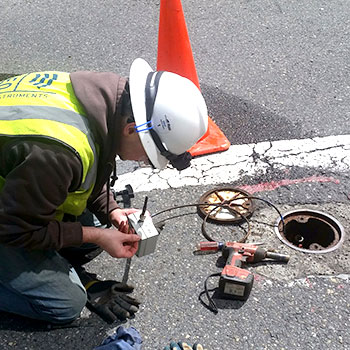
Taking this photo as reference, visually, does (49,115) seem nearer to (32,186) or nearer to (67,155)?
(67,155)

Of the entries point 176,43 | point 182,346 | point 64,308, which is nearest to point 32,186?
point 64,308

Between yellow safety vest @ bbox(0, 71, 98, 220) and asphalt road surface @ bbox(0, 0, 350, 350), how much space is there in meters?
0.82

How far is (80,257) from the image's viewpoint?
299 centimetres

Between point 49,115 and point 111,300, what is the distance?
3.47 ft

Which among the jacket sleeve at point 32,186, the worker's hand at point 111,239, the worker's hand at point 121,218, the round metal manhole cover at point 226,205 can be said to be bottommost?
the round metal manhole cover at point 226,205

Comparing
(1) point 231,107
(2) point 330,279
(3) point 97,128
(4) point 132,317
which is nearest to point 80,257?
(4) point 132,317

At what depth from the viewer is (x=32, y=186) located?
2135mm

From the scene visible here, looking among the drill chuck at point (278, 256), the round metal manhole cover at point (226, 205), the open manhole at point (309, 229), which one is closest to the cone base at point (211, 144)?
the round metal manhole cover at point (226, 205)

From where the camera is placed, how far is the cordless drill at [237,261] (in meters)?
2.68

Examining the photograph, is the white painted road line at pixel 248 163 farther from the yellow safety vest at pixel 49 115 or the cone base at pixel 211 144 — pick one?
the yellow safety vest at pixel 49 115

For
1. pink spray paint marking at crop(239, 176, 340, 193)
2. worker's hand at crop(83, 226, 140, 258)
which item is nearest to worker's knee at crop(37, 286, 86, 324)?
worker's hand at crop(83, 226, 140, 258)

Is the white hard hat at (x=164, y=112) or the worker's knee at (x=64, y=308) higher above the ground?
the white hard hat at (x=164, y=112)

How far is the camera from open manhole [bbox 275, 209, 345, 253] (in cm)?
316

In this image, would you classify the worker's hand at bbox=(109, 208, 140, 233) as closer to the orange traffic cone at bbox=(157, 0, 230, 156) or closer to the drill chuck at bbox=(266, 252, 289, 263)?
the drill chuck at bbox=(266, 252, 289, 263)
